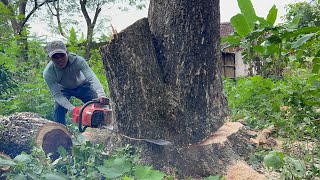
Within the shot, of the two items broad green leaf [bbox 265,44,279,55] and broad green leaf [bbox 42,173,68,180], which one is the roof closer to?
broad green leaf [bbox 42,173,68,180]

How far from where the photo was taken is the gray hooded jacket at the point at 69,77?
4148 millimetres

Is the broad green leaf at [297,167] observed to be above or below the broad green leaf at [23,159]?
below

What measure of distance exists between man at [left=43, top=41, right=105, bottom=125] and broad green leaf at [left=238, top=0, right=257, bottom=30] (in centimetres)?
281

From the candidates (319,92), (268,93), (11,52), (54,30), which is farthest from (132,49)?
(54,30)

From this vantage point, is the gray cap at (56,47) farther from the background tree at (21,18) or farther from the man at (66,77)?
the background tree at (21,18)

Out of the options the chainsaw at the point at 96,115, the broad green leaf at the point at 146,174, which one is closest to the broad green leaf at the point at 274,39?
the broad green leaf at the point at 146,174

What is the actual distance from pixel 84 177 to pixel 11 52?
18.0 feet

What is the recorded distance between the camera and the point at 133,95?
296cm

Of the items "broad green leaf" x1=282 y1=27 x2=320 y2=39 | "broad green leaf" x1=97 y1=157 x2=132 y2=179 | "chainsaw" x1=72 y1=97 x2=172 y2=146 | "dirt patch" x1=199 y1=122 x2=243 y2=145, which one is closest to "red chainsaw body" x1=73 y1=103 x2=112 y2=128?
"chainsaw" x1=72 y1=97 x2=172 y2=146

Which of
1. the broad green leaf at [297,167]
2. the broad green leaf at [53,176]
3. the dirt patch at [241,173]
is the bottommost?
the dirt patch at [241,173]

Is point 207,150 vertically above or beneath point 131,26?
beneath

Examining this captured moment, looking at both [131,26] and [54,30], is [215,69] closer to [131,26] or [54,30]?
[131,26]

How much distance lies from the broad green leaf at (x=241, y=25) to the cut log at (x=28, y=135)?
2.66 m

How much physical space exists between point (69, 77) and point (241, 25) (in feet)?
11.8
